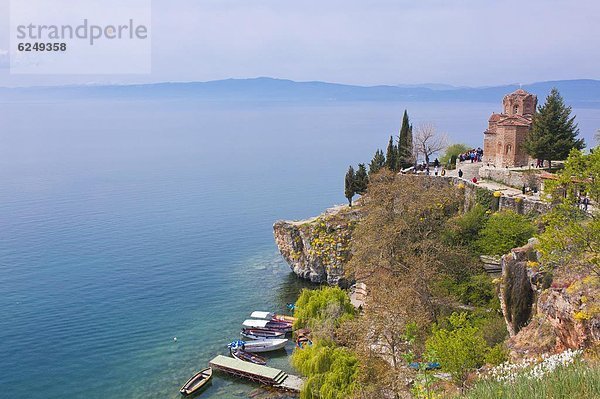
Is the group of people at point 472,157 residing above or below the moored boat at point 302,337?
above

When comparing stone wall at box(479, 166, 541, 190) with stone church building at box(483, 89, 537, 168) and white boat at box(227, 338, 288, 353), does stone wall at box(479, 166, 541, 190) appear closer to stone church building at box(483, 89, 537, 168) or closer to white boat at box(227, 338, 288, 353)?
stone church building at box(483, 89, 537, 168)

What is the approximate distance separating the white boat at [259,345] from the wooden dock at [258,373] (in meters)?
2.05

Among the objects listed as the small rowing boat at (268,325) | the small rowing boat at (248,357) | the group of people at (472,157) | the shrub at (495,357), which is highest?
the group of people at (472,157)

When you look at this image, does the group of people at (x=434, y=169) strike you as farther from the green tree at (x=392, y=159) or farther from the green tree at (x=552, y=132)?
the green tree at (x=552, y=132)

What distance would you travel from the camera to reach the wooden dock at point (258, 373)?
112ft

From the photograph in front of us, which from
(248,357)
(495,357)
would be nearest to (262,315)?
(248,357)

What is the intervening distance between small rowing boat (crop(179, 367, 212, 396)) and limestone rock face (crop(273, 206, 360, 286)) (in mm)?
19310

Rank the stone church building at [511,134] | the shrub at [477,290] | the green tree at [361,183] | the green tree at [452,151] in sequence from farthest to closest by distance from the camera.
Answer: the green tree at [452,151], the green tree at [361,183], the stone church building at [511,134], the shrub at [477,290]

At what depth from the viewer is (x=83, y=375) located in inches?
1405

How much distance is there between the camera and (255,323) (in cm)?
4181

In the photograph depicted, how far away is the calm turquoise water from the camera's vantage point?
36.9 metres

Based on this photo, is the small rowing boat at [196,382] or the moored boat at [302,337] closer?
the small rowing boat at [196,382]

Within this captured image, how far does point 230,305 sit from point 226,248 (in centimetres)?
1604

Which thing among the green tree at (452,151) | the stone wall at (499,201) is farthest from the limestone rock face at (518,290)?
the green tree at (452,151)
